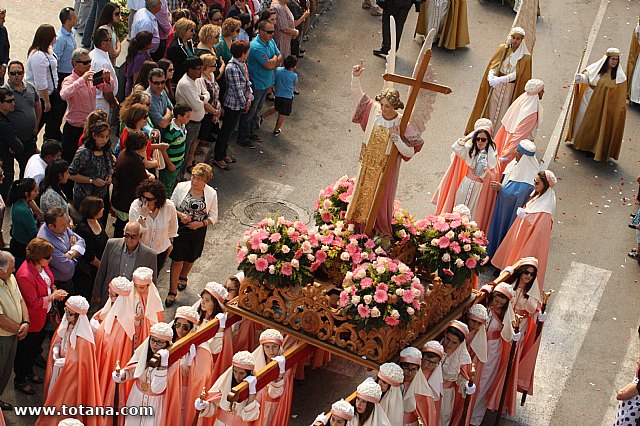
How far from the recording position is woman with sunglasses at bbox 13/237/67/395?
12.0 m

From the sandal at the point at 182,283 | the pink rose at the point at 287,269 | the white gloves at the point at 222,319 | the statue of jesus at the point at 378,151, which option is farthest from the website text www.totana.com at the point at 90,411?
the sandal at the point at 182,283

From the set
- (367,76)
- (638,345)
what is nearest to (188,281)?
(638,345)

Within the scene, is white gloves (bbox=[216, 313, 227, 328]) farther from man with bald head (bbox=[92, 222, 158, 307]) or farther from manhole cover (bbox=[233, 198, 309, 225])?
manhole cover (bbox=[233, 198, 309, 225])

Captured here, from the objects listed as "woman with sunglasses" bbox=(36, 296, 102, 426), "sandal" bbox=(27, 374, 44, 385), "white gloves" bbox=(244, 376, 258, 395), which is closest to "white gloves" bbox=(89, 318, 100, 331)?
"woman with sunglasses" bbox=(36, 296, 102, 426)

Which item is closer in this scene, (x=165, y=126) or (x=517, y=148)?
(x=165, y=126)

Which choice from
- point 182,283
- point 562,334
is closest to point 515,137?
Result: point 562,334

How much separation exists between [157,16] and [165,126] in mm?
2892

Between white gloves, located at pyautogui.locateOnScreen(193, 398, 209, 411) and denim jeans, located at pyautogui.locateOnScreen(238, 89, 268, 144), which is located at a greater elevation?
white gloves, located at pyautogui.locateOnScreen(193, 398, 209, 411)

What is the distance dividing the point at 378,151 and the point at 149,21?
6.08 m

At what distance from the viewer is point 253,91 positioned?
1748 centimetres

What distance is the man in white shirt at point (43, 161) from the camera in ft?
44.7

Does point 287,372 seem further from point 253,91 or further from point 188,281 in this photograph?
point 253,91

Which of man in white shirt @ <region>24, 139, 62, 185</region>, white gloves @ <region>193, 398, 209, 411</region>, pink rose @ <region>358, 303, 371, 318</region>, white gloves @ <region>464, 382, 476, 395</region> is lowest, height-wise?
white gloves @ <region>464, 382, 476, 395</region>

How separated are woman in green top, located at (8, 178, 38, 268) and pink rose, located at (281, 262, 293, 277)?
286cm
